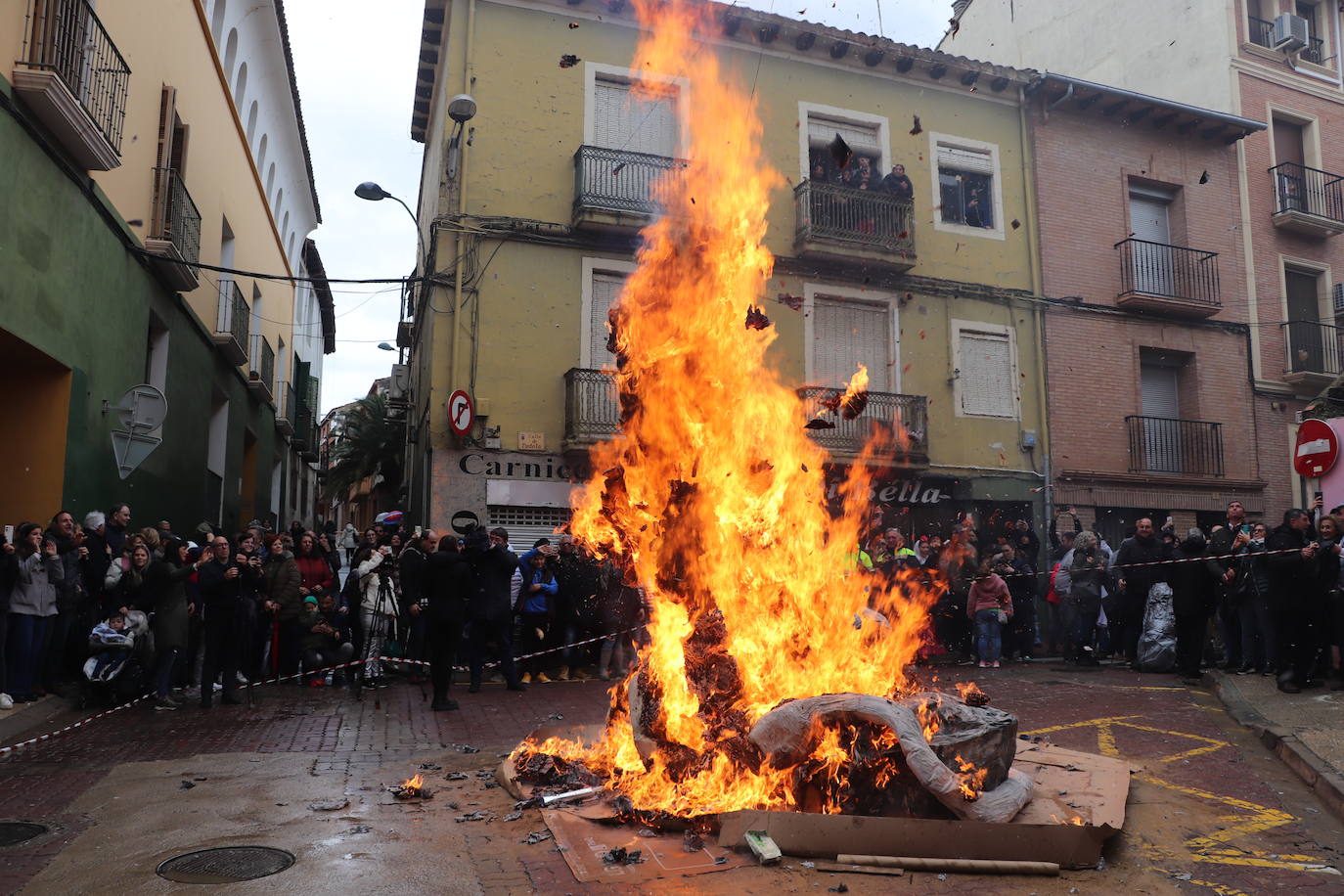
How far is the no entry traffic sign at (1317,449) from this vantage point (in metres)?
12.5

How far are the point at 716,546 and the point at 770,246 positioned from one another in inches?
463

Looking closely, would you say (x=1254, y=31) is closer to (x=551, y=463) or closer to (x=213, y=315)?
(x=551, y=463)

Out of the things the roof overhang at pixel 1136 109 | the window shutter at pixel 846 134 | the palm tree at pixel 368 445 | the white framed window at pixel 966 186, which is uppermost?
the roof overhang at pixel 1136 109

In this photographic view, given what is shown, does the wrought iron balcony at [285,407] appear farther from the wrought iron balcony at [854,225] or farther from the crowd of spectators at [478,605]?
the wrought iron balcony at [854,225]

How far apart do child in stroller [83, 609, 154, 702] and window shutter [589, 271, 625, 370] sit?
8.40 metres

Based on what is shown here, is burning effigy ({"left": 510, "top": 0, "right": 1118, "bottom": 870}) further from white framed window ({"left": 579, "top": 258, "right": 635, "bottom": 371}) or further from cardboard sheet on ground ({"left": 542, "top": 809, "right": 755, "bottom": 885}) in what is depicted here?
white framed window ({"left": 579, "top": 258, "right": 635, "bottom": 371})

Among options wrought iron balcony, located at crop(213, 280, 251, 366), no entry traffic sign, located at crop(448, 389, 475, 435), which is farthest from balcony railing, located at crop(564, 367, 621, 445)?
wrought iron balcony, located at crop(213, 280, 251, 366)

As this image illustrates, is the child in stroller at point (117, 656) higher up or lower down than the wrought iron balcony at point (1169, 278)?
lower down

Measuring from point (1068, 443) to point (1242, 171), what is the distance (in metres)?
7.84

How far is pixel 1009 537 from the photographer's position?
59.1 feet

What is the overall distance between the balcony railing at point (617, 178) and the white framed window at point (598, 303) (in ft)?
3.11

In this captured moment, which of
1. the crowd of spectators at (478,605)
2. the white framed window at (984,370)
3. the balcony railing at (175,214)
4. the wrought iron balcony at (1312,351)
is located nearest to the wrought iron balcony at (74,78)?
the balcony railing at (175,214)

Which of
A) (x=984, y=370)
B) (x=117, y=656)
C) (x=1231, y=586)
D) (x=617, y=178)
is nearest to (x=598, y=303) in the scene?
(x=617, y=178)

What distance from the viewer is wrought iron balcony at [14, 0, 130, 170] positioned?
9.15 meters
